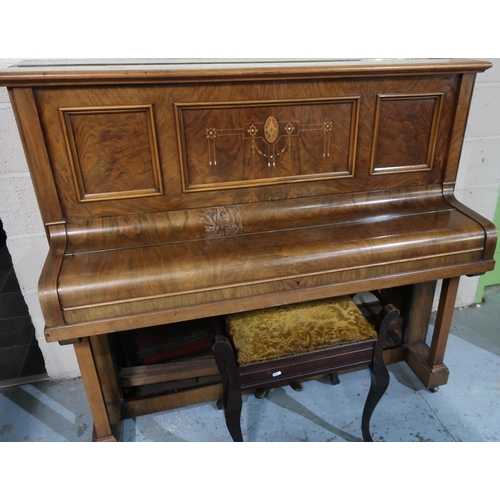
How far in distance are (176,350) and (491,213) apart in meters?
1.75

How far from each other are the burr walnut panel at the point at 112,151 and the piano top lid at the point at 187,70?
3.7 inches

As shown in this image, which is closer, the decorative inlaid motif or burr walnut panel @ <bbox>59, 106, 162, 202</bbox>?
burr walnut panel @ <bbox>59, 106, 162, 202</bbox>

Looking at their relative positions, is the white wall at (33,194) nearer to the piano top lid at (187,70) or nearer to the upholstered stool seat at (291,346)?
the piano top lid at (187,70)

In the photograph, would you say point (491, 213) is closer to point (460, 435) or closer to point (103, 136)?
point (460, 435)

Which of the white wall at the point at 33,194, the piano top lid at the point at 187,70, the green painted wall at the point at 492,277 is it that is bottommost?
the green painted wall at the point at 492,277

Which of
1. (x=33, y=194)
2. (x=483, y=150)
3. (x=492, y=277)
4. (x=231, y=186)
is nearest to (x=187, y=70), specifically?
(x=231, y=186)

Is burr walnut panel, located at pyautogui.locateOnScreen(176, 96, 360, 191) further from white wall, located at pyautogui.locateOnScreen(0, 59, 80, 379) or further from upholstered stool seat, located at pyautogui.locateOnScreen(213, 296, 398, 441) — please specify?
white wall, located at pyautogui.locateOnScreen(0, 59, 80, 379)

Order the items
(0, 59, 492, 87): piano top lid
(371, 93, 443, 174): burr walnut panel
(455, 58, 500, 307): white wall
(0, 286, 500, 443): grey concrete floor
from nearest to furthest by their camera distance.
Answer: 1. (0, 59, 492, 87): piano top lid
2. (371, 93, 443, 174): burr walnut panel
3. (0, 286, 500, 443): grey concrete floor
4. (455, 58, 500, 307): white wall

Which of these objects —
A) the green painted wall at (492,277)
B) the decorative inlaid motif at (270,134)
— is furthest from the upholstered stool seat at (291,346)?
the green painted wall at (492,277)

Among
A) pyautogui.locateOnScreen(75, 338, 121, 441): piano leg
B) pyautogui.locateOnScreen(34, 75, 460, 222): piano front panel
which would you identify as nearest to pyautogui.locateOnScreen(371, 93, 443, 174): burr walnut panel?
pyautogui.locateOnScreen(34, 75, 460, 222): piano front panel

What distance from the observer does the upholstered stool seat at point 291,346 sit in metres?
1.33

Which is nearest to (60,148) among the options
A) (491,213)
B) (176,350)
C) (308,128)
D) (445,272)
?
(308,128)

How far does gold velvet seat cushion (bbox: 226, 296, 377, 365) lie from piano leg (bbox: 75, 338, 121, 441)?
46cm

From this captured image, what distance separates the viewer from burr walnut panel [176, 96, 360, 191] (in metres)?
1.34
